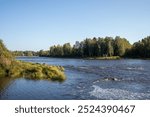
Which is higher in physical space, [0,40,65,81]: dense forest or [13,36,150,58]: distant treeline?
[13,36,150,58]: distant treeline

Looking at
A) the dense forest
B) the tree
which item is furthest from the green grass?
the tree

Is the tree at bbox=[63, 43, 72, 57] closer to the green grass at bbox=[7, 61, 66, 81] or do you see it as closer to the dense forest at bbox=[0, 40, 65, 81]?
the dense forest at bbox=[0, 40, 65, 81]

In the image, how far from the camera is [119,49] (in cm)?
14062

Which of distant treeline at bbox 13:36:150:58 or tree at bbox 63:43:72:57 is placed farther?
tree at bbox 63:43:72:57

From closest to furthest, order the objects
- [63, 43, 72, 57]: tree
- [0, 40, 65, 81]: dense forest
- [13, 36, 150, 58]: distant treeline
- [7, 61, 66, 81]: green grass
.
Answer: [7, 61, 66, 81]: green grass, [0, 40, 65, 81]: dense forest, [13, 36, 150, 58]: distant treeline, [63, 43, 72, 57]: tree

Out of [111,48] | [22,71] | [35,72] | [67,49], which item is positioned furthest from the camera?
[67,49]

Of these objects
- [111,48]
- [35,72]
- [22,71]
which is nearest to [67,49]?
[111,48]

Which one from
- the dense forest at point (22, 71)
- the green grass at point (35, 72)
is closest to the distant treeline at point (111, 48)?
the dense forest at point (22, 71)

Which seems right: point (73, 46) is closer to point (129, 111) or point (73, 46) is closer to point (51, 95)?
point (51, 95)

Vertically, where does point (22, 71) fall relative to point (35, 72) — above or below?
above

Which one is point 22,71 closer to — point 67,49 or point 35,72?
point 35,72

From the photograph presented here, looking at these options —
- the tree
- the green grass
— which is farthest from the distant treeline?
the green grass

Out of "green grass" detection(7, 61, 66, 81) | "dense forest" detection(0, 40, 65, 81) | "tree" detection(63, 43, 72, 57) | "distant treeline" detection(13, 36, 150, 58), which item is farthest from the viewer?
"tree" detection(63, 43, 72, 57)

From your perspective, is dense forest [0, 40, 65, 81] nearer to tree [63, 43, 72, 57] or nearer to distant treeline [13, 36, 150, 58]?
distant treeline [13, 36, 150, 58]
